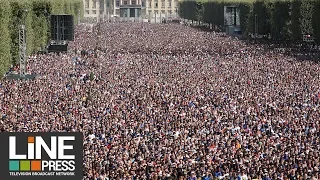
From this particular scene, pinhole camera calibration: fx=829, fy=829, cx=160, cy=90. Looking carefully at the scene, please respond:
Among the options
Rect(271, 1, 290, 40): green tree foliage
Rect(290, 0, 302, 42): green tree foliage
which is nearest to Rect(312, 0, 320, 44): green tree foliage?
Rect(290, 0, 302, 42): green tree foliage

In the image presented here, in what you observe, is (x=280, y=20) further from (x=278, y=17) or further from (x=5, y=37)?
(x=5, y=37)

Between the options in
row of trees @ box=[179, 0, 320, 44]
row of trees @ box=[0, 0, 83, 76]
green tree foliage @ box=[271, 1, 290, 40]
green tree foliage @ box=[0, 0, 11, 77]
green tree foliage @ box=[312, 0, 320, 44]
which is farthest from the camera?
green tree foliage @ box=[271, 1, 290, 40]

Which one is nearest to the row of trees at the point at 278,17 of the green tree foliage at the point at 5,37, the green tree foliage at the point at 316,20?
the green tree foliage at the point at 316,20

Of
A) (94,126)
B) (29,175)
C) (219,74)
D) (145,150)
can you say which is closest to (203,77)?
(219,74)

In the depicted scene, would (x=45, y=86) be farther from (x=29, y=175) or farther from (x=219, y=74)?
Answer: (x=29, y=175)

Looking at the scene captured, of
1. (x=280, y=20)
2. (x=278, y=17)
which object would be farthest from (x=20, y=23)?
(x=278, y=17)

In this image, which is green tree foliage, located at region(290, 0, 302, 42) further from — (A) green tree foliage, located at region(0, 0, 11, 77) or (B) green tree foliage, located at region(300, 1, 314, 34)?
(A) green tree foliage, located at region(0, 0, 11, 77)
